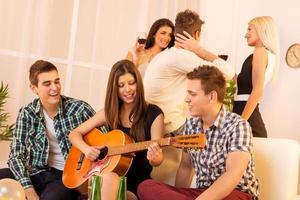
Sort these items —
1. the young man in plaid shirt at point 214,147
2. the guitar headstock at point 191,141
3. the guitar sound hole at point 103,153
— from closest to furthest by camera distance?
the guitar headstock at point 191,141 → the young man in plaid shirt at point 214,147 → the guitar sound hole at point 103,153

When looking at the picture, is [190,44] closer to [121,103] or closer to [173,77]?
[173,77]

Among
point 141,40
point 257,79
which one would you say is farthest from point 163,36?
point 257,79

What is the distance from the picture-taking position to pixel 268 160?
2139 mm

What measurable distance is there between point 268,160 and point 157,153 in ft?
1.92

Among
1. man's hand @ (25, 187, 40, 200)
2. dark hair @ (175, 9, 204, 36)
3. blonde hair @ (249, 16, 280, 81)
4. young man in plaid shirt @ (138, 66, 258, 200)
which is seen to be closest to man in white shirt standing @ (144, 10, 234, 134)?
dark hair @ (175, 9, 204, 36)

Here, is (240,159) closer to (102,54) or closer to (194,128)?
(194,128)

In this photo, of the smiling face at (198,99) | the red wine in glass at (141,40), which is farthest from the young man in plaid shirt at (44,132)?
the smiling face at (198,99)

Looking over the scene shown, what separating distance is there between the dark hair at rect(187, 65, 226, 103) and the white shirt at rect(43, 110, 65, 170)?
3.24 feet

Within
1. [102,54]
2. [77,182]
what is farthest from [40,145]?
[102,54]

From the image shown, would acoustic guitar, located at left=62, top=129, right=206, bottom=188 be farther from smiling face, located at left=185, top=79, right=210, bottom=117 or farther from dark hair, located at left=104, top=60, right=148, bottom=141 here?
smiling face, located at left=185, top=79, right=210, bottom=117

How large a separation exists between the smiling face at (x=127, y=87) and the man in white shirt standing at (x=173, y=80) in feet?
0.49

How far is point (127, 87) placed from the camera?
2322mm

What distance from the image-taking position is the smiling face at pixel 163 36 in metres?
2.94

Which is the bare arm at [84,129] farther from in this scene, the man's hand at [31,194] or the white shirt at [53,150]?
the man's hand at [31,194]
